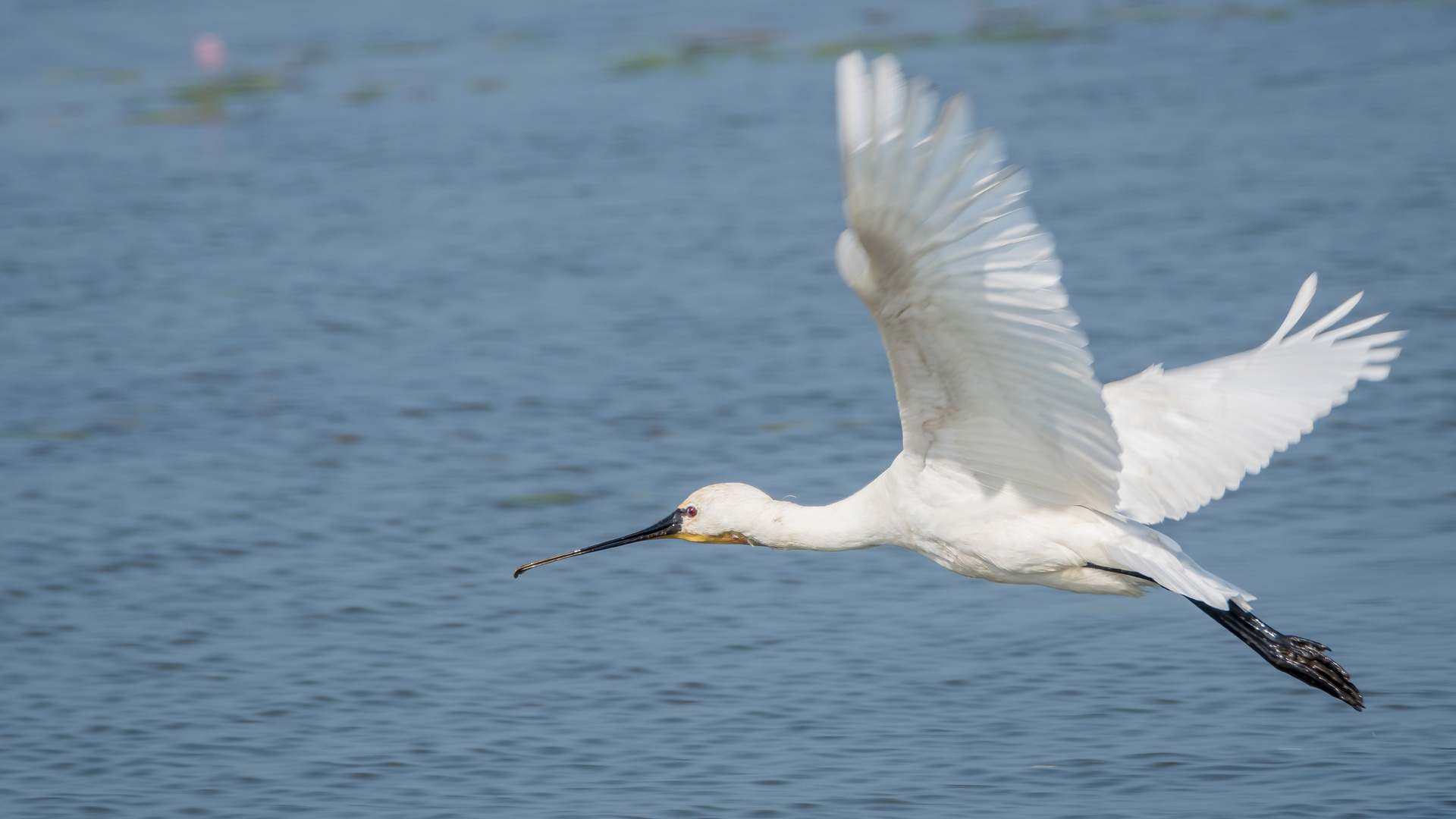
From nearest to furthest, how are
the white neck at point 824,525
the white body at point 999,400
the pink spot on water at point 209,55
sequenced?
the white body at point 999,400
the white neck at point 824,525
the pink spot on water at point 209,55

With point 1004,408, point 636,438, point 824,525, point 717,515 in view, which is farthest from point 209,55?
point 1004,408

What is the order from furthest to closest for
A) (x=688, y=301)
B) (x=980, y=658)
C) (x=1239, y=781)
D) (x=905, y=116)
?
(x=688, y=301), (x=980, y=658), (x=1239, y=781), (x=905, y=116)

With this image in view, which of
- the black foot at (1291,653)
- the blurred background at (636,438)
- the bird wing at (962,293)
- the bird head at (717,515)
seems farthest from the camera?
the blurred background at (636,438)

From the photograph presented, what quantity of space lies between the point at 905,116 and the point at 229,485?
5.75m

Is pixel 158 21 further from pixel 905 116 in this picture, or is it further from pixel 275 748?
pixel 905 116

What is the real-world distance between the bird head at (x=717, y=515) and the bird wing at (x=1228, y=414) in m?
1.19

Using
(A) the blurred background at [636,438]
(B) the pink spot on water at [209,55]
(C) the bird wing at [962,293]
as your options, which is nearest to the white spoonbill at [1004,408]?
(C) the bird wing at [962,293]

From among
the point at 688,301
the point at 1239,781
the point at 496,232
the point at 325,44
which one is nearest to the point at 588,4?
the point at 325,44

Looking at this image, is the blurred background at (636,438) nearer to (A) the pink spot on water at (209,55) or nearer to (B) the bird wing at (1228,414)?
(A) the pink spot on water at (209,55)

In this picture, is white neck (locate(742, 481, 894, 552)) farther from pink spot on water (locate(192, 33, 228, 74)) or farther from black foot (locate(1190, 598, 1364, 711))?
pink spot on water (locate(192, 33, 228, 74))

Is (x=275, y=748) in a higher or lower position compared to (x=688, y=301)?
lower

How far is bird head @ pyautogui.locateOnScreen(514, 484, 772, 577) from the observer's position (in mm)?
6320

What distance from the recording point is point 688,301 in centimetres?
1162

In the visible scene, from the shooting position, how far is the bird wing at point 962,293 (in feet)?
14.0
